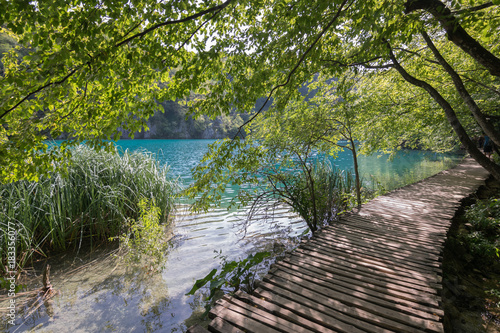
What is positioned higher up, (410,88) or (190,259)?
(410,88)

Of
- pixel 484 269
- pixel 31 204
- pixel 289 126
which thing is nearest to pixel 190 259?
pixel 31 204

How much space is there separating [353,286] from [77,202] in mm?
5460

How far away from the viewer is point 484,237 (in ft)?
15.4

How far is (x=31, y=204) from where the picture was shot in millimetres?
4785

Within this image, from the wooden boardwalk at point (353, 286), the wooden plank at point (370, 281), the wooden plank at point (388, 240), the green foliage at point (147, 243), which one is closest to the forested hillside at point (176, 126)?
the green foliage at point (147, 243)

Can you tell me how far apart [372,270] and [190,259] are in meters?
3.58

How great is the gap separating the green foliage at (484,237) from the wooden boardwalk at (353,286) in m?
0.49

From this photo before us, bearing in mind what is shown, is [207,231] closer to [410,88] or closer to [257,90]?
[257,90]

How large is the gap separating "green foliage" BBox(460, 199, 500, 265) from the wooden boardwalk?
49cm

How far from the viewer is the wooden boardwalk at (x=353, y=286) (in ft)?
7.29

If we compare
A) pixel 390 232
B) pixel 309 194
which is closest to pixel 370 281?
pixel 390 232

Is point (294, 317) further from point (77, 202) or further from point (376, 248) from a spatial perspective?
point (77, 202)

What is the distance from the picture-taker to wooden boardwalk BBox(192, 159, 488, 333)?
2.22 m

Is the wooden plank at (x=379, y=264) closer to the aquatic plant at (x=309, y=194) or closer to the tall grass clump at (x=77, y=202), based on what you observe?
the aquatic plant at (x=309, y=194)
